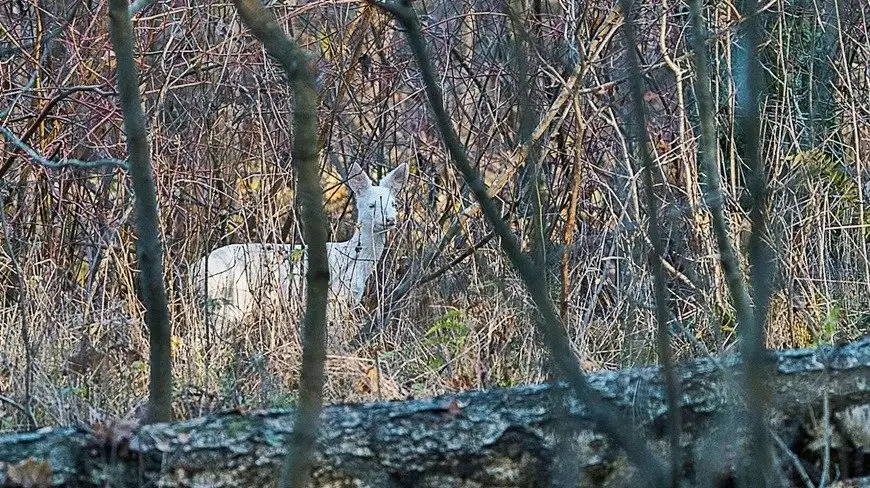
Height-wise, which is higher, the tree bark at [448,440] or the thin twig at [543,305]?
the thin twig at [543,305]

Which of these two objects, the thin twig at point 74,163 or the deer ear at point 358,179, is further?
the deer ear at point 358,179

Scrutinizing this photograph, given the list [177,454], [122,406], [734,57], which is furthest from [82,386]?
[734,57]

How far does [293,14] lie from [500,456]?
3.60m

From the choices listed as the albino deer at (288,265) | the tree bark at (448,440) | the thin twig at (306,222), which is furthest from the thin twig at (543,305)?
the albino deer at (288,265)

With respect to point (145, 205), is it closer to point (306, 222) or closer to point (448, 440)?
point (448, 440)

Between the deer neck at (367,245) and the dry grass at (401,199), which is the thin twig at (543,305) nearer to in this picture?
the dry grass at (401,199)

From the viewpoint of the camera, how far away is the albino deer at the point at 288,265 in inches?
210

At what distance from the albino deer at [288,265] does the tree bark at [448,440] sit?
1.64 metres

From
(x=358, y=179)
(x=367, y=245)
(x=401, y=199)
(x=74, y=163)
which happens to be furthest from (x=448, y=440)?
(x=401, y=199)

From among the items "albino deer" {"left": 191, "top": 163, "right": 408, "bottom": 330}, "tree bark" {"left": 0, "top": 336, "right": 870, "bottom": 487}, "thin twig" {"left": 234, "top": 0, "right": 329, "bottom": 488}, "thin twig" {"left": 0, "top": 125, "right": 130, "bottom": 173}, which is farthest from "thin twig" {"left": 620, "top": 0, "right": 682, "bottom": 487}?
"albino deer" {"left": 191, "top": 163, "right": 408, "bottom": 330}

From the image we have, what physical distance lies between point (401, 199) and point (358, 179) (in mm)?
336

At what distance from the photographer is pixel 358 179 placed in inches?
262

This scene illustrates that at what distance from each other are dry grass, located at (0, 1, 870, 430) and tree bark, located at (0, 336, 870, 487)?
3.80ft

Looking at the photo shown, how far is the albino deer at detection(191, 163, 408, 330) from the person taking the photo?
5.34 metres
